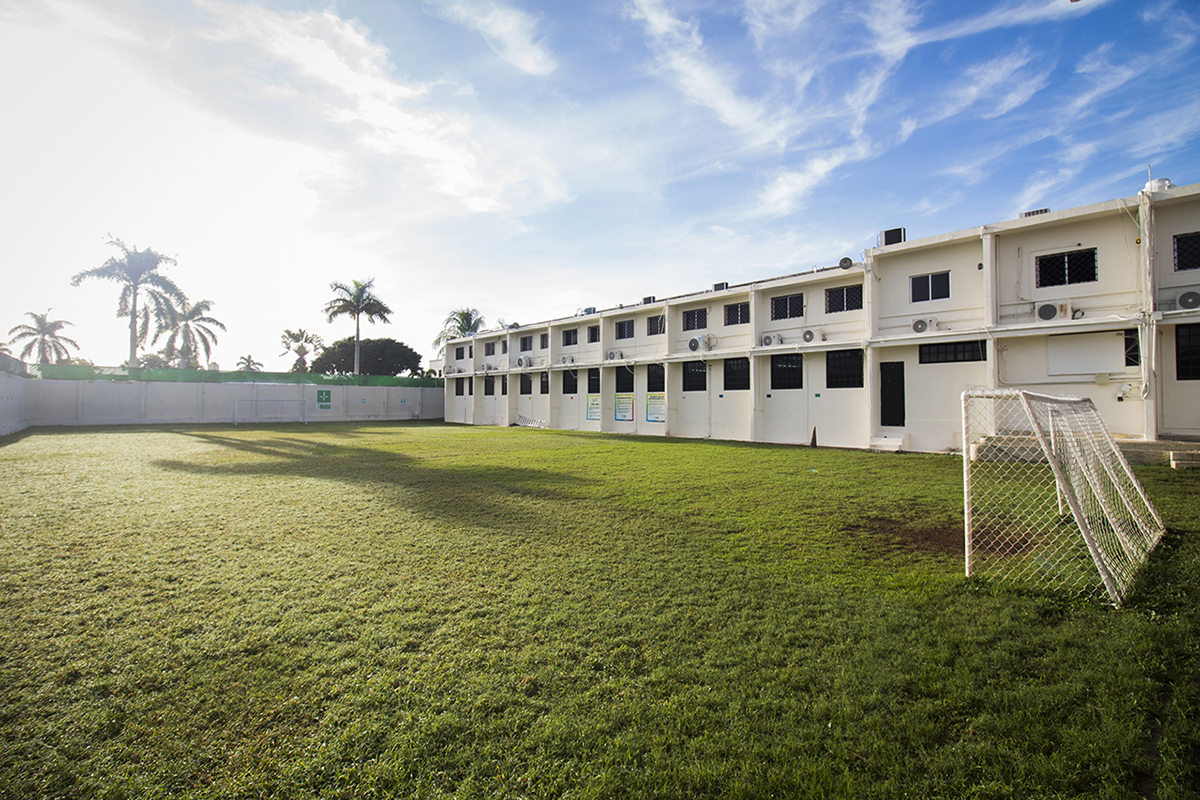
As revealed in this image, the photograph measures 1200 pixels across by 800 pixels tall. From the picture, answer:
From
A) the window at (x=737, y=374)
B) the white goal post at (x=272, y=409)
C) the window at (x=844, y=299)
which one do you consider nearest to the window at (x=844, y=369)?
the window at (x=844, y=299)

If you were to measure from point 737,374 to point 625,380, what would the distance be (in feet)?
21.1

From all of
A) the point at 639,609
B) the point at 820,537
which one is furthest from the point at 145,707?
the point at 820,537

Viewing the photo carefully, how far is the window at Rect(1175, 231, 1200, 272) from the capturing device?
12.1 meters

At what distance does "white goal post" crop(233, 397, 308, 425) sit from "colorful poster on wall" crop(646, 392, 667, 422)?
22.2 metres

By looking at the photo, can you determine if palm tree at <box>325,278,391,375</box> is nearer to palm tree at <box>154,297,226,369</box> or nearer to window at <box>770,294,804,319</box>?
palm tree at <box>154,297,226,369</box>

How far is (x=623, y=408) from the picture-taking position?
2581 centimetres

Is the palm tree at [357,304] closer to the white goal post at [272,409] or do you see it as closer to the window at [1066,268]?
the white goal post at [272,409]

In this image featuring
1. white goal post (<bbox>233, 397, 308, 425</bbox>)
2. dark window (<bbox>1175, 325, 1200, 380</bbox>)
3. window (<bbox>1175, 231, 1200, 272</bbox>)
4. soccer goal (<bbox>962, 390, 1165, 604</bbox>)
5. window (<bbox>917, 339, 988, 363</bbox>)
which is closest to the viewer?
soccer goal (<bbox>962, 390, 1165, 604</bbox>)

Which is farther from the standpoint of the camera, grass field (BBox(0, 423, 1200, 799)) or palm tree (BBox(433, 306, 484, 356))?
palm tree (BBox(433, 306, 484, 356))

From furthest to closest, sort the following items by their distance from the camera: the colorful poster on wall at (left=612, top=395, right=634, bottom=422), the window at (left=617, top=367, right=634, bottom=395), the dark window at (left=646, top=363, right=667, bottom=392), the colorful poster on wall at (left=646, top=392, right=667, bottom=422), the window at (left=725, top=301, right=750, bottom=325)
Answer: the window at (left=617, top=367, right=634, bottom=395) < the colorful poster on wall at (left=612, top=395, right=634, bottom=422) < the dark window at (left=646, top=363, right=667, bottom=392) < the colorful poster on wall at (left=646, top=392, right=667, bottom=422) < the window at (left=725, top=301, right=750, bottom=325)

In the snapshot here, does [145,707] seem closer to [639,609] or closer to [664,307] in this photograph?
[639,609]

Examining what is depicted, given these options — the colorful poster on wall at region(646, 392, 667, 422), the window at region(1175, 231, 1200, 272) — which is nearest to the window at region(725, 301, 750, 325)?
the colorful poster on wall at region(646, 392, 667, 422)

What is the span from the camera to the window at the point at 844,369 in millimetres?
17484

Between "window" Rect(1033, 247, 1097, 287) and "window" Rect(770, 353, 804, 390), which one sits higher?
"window" Rect(1033, 247, 1097, 287)
